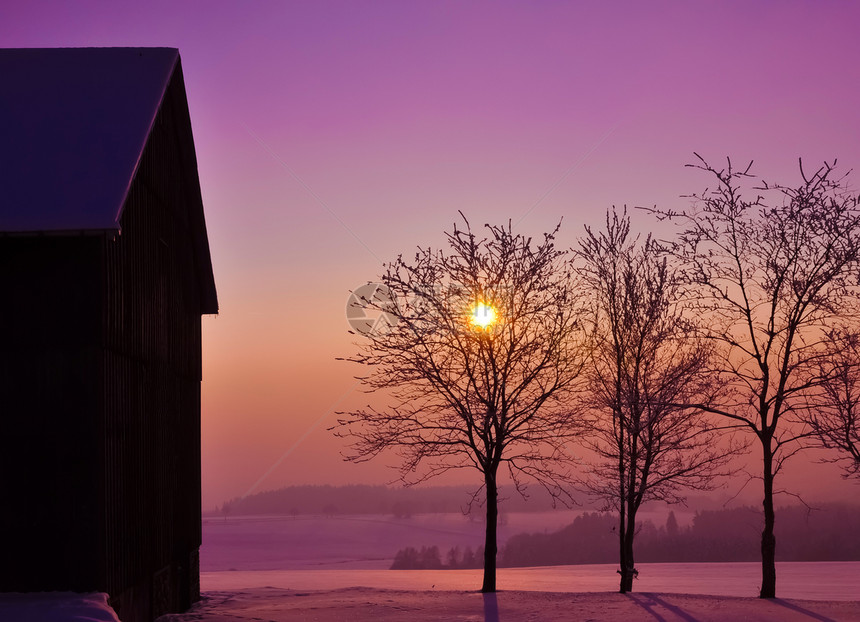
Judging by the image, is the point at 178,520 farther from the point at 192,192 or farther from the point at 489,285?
the point at 489,285

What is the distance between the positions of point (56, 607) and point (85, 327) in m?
3.65

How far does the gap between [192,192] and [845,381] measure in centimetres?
1559

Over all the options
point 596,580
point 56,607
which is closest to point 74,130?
point 56,607

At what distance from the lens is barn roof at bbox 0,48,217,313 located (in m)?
12.1

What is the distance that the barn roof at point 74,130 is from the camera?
12058 millimetres

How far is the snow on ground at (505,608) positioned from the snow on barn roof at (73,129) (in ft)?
27.6

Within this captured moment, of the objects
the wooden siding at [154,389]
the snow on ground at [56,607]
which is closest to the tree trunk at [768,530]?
the wooden siding at [154,389]

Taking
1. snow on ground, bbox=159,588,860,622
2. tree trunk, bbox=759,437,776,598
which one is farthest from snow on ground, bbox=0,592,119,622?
tree trunk, bbox=759,437,776,598

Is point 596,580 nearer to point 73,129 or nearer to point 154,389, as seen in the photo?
point 154,389

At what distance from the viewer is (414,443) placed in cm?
2284

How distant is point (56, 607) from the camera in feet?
37.3

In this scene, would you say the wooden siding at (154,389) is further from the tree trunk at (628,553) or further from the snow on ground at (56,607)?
the tree trunk at (628,553)

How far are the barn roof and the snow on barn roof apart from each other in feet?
0.05

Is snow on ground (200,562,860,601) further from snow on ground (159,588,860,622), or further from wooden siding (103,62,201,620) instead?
wooden siding (103,62,201,620)
